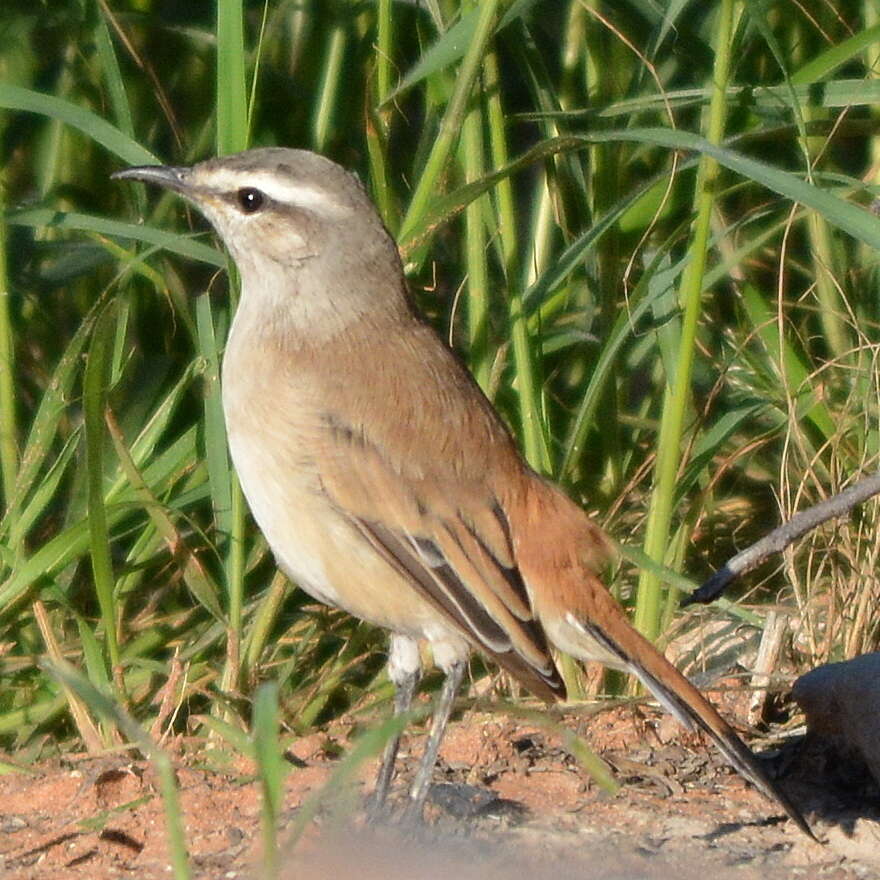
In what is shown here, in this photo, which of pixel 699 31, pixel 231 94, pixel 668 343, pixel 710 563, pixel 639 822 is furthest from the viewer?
pixel 710 563

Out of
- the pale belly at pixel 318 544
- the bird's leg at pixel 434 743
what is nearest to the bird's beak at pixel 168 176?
the pale belly at pixel 318 544

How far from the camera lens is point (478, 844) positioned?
4777 mm

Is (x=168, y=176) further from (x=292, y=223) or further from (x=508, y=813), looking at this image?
(x=508, y=813)

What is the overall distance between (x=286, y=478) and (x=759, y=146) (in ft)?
9.28

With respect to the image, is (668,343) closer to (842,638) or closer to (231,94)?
(842,638)

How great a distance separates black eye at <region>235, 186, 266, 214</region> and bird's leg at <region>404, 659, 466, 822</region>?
1559mm

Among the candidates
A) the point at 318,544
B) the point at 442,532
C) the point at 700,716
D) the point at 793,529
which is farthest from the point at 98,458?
the point at 793,529

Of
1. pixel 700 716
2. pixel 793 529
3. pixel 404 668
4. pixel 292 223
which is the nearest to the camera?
pixel 700 716

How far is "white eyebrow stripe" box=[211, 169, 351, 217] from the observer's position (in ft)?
18.1

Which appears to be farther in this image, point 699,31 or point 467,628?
point 699,31

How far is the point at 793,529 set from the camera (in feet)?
17.5

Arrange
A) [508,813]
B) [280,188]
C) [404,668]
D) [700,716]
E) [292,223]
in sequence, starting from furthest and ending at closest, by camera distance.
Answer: [404,668]
[292,223]
[280,188]
[508,813]
[700,716]

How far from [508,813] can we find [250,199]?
2.05m

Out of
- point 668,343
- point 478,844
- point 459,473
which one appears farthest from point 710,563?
point 478,844
